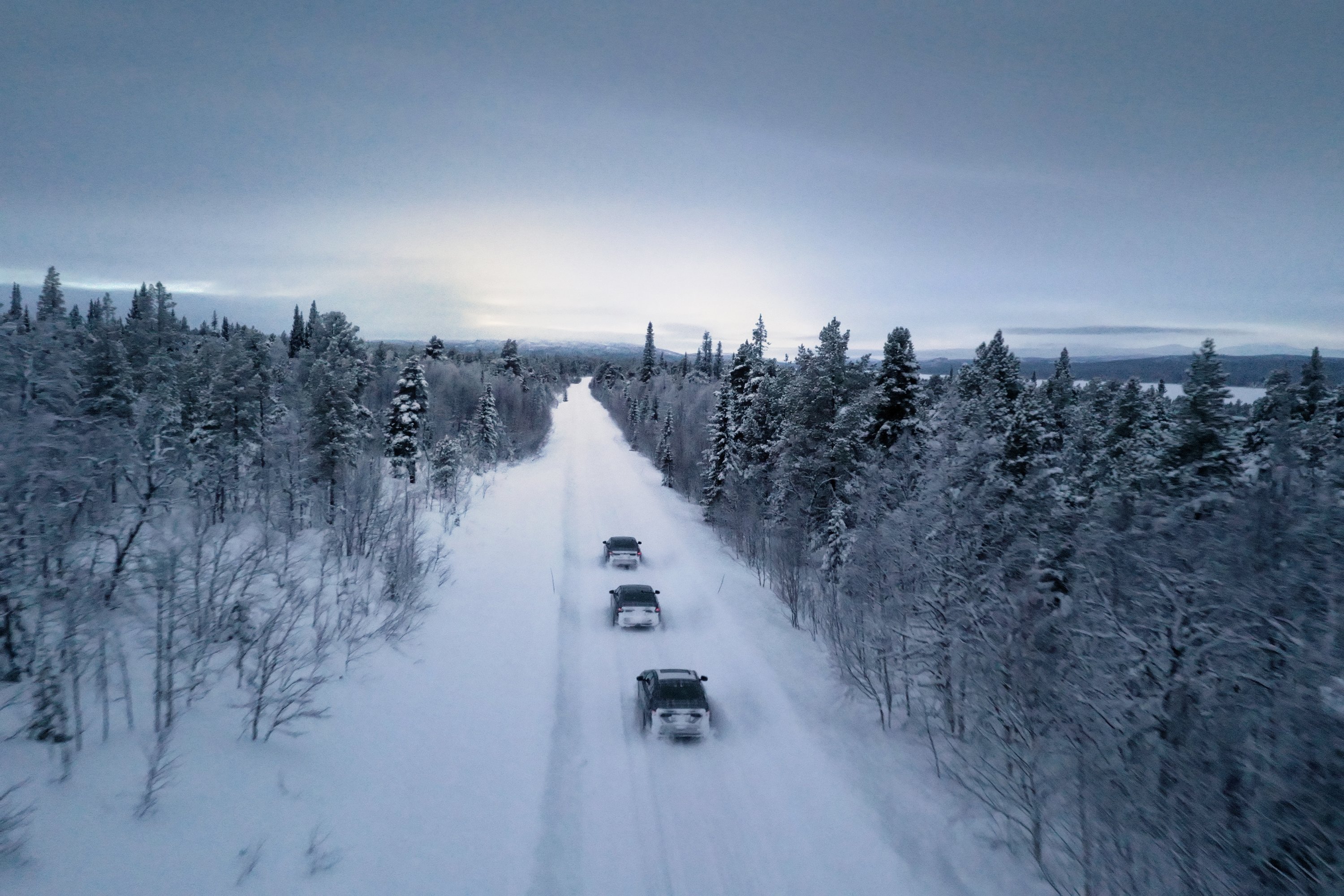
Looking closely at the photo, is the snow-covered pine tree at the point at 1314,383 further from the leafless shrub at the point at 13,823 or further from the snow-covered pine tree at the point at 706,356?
the snow-covered pine tree at the point at 706,356

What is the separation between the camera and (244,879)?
628 centimetres

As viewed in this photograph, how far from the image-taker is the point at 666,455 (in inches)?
1967

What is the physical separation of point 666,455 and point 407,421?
68.7ft

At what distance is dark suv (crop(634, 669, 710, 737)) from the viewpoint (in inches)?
447

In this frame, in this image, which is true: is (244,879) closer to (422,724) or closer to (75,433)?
(422,724)

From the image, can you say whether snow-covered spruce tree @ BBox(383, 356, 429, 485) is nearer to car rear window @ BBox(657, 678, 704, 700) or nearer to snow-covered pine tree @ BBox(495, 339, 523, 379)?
car rear window @ BBox(657, 678, 704, 700)

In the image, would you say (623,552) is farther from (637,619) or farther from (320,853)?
(320,853)

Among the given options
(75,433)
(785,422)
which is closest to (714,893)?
(75,433)

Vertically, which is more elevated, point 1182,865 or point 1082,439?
point 1082,439

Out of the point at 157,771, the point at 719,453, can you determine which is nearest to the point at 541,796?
the point at 157,771

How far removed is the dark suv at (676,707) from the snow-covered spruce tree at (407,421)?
28551 mm

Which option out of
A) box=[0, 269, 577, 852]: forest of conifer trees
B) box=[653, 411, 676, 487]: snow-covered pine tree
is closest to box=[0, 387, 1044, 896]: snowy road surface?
box=[0, 269, 577, 852]: forest of conifer trees

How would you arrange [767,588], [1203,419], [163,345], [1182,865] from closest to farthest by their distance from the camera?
[1182,865] < [1203,419] < [767,588] < [163,345]

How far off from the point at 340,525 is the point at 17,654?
13177 mm
